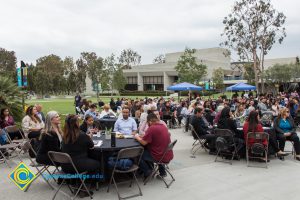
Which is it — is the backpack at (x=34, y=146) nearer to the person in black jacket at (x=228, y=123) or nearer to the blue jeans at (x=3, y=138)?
the blue jeans at (x=3, y=138)

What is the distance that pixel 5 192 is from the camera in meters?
4.90

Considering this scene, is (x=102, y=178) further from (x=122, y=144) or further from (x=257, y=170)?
(x=257, y=170)

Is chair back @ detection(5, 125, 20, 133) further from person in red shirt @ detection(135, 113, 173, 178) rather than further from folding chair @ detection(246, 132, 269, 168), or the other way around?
folding chair @ detection(246, 132, 269, 168)

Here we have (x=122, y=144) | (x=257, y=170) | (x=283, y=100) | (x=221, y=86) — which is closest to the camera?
(x=122, y=144)

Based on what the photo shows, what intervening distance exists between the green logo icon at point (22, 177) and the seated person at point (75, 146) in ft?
4.13

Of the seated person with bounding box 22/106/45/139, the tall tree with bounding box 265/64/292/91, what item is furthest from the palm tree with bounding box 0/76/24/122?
the tall tree with bounding box 265/64/292/91

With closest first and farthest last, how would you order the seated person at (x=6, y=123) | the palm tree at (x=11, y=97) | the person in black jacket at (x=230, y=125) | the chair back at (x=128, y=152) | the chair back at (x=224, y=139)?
1. the chair back at (x=128, y=152)
2. the chair back at (x=224, y=139)
3. the person in black jacket at (x=230, y=125)
4. the seated person at (x=6, y=123)
5. the palm tree at (x=11, y=97)

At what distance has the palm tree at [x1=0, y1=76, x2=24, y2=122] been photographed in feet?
32.7

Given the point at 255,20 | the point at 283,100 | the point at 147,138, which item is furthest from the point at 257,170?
the point at 255,20

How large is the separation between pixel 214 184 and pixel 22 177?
143 inches

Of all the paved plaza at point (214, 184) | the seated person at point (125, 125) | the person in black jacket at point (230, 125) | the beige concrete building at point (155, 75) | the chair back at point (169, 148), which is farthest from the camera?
the beige concrete building at point (155, 75)

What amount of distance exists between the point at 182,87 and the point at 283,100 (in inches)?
278

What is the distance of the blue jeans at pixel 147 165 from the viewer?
512 cm

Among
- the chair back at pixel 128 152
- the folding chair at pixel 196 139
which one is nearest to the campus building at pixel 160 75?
the folding chair at pixel 196 139
